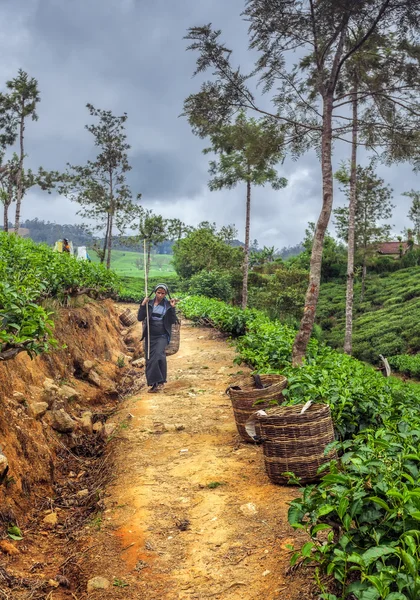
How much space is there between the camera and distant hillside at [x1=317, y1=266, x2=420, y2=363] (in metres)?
30.2

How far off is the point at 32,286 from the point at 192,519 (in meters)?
3.55

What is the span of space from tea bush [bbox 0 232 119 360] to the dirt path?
63.4 inches

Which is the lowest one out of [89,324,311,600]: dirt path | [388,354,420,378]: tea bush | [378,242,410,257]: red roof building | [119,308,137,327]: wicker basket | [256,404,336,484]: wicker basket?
[388,354,420,378]: tea bush

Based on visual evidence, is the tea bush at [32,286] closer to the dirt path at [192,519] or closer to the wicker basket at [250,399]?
the dirt path at [192,519]

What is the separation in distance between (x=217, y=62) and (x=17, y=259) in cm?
463

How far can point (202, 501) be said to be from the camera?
13.9ft

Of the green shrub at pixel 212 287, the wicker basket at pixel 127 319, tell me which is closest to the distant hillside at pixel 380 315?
the green shrub at pixel 212 287

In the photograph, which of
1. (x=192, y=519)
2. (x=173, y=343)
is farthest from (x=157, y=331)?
(x=192, y=519)

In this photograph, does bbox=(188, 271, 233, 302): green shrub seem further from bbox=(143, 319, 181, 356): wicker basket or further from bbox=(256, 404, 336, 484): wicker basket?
bbox=(256, 404, 336, 484): wicker basket

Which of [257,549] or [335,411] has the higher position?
[335,411]

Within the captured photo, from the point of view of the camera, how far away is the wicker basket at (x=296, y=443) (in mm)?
4250

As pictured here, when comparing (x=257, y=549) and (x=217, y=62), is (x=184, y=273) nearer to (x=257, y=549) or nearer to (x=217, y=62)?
(x=217, y=62)

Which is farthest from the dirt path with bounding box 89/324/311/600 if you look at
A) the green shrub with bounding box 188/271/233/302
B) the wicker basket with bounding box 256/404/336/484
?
the green shrub with bounding box 188/271/233/302

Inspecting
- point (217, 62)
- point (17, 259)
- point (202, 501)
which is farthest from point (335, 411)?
point (217, 62)
